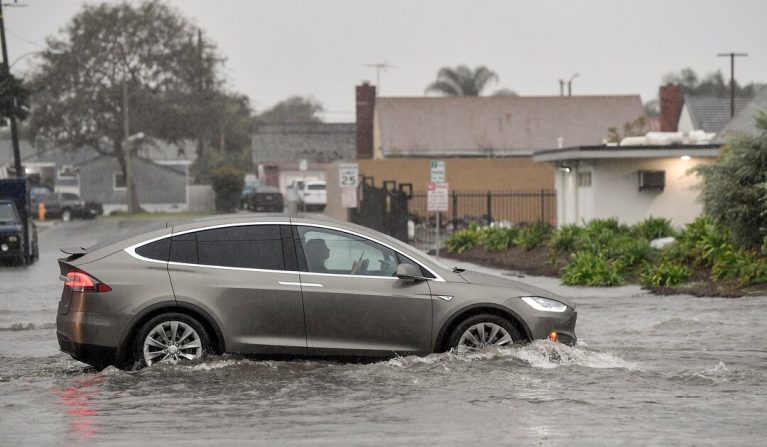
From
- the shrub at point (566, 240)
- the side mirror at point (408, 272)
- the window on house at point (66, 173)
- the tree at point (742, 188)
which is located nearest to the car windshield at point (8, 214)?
the shrub at point (566, 240)

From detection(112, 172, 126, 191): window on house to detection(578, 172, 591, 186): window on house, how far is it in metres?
71.6

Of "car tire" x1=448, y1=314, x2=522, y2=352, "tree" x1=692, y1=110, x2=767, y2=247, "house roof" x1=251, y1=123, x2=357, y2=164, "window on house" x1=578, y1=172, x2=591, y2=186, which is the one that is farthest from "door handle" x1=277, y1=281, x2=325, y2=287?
"house roof" x1=251, y1=123, x2=357, y2=164

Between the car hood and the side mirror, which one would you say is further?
the car hood

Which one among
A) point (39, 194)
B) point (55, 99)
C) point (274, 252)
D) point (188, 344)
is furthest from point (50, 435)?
point (55, 99)

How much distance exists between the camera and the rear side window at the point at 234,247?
1230cm

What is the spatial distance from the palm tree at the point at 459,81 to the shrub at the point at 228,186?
1576 centimetres

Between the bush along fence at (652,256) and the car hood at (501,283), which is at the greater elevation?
the car hood at (501,283)

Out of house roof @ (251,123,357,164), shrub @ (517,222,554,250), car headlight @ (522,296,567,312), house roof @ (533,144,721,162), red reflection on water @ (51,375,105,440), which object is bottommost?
shrub @ (517,222,554,250)

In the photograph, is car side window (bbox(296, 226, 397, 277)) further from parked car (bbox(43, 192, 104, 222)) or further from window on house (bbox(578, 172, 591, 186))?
parked car (bbox(43, 192, 104, 222))

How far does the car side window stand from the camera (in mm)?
12297

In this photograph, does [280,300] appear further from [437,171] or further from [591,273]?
[437,171]

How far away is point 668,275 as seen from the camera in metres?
24.3

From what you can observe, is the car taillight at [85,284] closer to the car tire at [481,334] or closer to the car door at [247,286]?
the car door at [247,286]

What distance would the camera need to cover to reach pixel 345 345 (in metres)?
12.1
